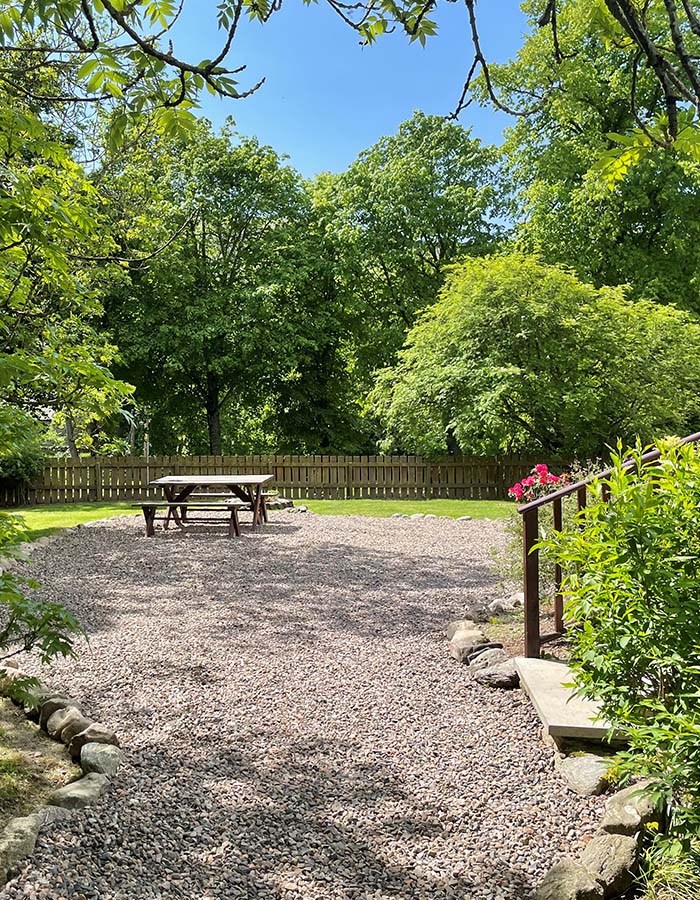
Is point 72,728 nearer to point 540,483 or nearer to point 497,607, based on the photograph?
point 497,607

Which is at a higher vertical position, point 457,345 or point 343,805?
point 457,345

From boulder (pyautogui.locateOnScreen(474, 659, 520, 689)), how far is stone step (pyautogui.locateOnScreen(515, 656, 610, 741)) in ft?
0.26

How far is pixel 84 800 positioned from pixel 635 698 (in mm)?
2009

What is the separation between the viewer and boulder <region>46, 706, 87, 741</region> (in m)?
3.11

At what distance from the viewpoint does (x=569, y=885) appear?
6.60 feet

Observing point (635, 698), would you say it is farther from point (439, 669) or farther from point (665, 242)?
point (665, 242)

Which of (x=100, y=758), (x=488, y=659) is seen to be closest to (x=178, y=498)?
(x=488, y=659)

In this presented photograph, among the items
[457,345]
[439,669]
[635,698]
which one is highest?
[457,345]

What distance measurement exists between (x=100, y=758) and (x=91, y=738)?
195mm

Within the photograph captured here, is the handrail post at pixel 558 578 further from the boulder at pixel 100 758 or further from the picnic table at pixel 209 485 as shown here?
the picnic table at pixel 209 485

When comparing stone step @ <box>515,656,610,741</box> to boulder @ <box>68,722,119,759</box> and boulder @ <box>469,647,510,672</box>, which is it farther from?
boulder @ <box>68,722,119,759</box>

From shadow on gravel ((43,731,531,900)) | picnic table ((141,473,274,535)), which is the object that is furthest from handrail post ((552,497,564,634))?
picnic table ((141,473,274,535))

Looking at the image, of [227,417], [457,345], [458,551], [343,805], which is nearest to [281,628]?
[343,805]

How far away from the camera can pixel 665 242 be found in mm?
18781
